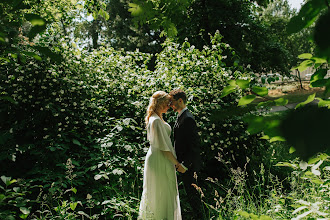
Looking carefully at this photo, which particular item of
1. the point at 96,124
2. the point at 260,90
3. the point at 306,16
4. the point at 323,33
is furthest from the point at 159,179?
the point at 323,33

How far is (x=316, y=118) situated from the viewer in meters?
0.52

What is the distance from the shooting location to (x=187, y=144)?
163 inches

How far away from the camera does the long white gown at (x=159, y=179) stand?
3.78 metres

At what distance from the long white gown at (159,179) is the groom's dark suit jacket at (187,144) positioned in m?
0.33

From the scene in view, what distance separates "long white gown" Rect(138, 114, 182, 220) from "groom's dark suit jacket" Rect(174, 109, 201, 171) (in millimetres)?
333

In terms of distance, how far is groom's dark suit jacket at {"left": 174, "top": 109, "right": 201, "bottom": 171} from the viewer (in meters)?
4.12

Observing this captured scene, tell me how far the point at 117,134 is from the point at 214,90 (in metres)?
2.00

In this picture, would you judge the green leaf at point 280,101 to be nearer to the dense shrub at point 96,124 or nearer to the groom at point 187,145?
the dense shrub at point 96,124

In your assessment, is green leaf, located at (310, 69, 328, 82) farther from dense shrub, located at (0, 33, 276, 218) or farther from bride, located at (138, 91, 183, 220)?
bride, located at (138, 91, 183, 220)

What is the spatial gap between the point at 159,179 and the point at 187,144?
657 mm

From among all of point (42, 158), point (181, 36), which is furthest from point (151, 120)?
point (181, 36)

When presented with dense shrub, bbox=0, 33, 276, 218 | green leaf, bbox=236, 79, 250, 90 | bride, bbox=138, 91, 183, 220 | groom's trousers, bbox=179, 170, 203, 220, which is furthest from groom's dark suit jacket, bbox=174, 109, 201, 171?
green leaf, bbox=236, 79, 250, 90

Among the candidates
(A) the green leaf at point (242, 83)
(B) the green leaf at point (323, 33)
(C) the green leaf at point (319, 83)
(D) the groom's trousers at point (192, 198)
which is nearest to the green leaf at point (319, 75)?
(C) the green leaf at point (319, 83)

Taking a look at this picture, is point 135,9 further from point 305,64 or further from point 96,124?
point 96,124
